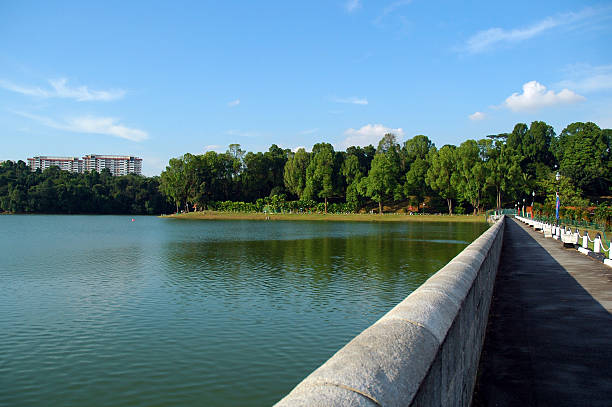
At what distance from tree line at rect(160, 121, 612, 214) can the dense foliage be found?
17.5 m

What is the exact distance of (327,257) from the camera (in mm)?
37562

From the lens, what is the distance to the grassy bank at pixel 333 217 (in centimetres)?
10969

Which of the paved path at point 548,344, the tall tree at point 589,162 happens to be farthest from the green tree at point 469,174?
the paved path at point 548,344

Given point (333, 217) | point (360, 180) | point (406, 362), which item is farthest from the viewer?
point (360, 180)

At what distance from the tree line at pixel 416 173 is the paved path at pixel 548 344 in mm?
98242

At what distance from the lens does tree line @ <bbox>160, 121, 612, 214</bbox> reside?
115 metres

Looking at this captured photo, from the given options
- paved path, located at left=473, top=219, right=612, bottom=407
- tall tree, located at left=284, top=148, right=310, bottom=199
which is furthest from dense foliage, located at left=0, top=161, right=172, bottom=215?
paved path, located at left=473, top=219, right=612, bottom=407

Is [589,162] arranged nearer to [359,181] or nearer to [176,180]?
[359,181]

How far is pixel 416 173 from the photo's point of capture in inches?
4948

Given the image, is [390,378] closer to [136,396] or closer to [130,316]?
→ [136,396]

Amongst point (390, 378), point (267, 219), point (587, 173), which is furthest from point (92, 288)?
A: point (587, 173)

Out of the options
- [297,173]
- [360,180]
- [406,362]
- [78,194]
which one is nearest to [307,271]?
[406,362]

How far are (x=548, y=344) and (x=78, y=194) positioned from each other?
169574mm

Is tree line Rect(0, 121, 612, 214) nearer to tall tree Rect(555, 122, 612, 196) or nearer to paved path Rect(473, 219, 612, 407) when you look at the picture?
tall tree Rect(555, 122, 612, 196)
